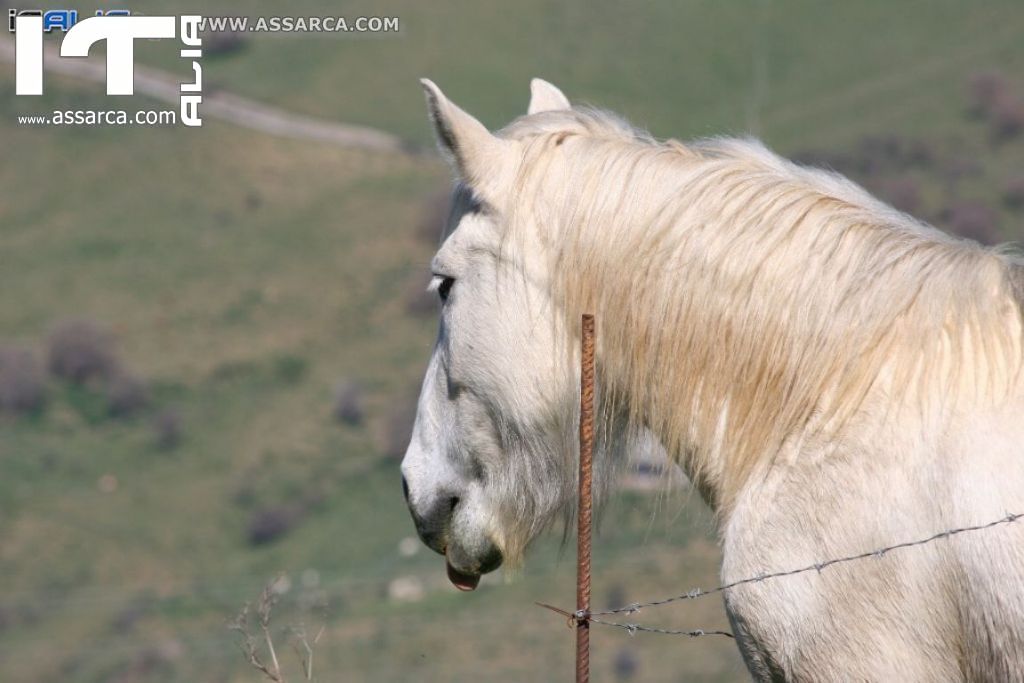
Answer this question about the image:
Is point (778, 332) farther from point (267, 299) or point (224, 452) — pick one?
point (267, 299)

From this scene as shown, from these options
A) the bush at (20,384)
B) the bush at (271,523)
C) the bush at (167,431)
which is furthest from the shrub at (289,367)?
the bush at (271,523)

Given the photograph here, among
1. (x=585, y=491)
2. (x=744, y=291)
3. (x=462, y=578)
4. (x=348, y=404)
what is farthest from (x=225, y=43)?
(x=744, y=291)

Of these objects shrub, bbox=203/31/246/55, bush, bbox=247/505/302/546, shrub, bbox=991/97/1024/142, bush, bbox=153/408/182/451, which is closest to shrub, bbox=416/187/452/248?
bush, bbox=153/408/182/451

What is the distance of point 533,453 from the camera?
4.52 meters

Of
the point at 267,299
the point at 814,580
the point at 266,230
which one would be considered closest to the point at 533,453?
the point at 814,580

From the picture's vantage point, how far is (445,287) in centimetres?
459

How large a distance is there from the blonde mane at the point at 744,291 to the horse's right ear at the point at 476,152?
2.8 inches

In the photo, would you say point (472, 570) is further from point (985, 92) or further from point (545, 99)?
point (985, 92)

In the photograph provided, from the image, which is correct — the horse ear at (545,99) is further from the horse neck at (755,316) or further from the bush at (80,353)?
the bush at (80,353)

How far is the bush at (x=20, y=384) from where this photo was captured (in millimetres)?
50406

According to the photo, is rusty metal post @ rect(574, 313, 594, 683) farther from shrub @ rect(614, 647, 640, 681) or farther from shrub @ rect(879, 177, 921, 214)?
shrub @ rect(879, 177, 921, 214)

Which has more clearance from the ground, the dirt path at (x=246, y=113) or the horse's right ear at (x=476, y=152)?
the horse's right ear at (x=476, y=152)

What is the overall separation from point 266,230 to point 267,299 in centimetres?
530

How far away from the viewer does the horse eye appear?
4.55 meters
